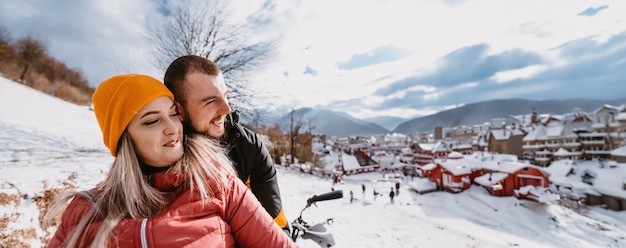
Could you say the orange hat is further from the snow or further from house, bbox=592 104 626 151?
house, bbox=592 104 626 151

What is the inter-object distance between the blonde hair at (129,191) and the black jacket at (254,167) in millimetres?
629

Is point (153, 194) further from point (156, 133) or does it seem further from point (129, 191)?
point (156, 133)

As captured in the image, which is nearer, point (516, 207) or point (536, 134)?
point (516, 207)

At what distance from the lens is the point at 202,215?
1.33 metres

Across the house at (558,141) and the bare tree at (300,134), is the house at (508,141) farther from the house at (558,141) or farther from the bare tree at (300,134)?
the bare tree at (300,134)

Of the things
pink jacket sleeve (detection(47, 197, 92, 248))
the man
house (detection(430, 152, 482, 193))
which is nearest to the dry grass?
pink jacket sleeve (detection(47, 197, 92, 248))

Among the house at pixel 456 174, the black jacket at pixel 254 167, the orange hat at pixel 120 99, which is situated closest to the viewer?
the orange hat at pixel 120 99

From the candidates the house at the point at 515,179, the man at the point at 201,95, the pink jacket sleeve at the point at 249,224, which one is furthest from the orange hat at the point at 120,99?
the house at the point at 515,179

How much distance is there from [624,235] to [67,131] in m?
35.0

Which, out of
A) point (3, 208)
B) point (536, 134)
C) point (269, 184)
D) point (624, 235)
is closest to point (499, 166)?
point (624, 235)

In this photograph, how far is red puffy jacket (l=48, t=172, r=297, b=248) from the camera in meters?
1.19

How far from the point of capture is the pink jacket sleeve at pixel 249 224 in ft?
4.51

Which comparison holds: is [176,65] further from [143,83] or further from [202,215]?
[202,215]

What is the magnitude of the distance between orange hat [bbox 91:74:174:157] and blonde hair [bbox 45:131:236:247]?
0.23 feet
